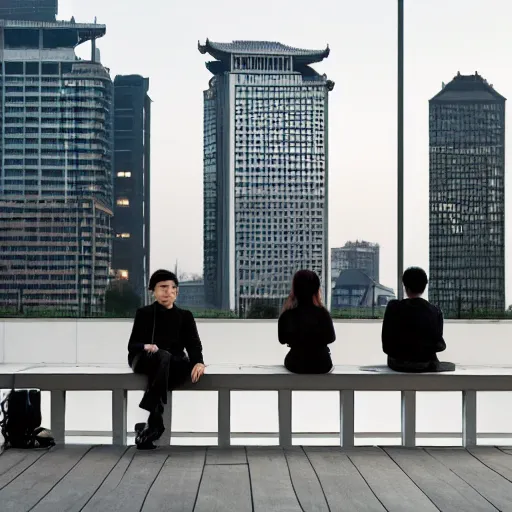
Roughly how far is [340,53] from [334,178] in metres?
1.49

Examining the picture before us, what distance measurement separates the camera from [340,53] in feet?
27.5

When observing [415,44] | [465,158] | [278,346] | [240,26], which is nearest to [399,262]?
[278,346]

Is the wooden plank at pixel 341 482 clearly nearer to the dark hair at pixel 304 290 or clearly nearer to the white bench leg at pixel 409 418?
the white bench leg at pixel 409 418

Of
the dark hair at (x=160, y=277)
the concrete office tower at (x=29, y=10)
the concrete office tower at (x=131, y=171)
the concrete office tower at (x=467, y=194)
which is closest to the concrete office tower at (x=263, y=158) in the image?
the concrete office tower at (x=131, y=171)

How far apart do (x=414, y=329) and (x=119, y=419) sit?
4.29 ft

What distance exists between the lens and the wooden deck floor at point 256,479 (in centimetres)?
220

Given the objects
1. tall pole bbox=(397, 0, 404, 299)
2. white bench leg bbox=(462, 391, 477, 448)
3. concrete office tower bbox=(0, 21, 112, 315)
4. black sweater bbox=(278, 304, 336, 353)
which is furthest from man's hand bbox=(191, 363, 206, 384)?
concrete office tower bbox=(0, 21, 112, 315)

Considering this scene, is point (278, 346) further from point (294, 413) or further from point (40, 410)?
point (40, 410)

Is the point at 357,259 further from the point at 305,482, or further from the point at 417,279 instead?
the point at 305,482

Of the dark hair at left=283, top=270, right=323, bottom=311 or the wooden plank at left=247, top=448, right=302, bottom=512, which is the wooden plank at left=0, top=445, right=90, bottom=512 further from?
the dark hair at left=283, top=270, right=323, bottom=311

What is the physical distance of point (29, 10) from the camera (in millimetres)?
8508

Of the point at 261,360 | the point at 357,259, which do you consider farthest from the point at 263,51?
the point at 261,360

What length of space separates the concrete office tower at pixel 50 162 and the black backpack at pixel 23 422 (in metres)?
5.45

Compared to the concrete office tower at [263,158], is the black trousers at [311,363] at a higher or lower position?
lower
